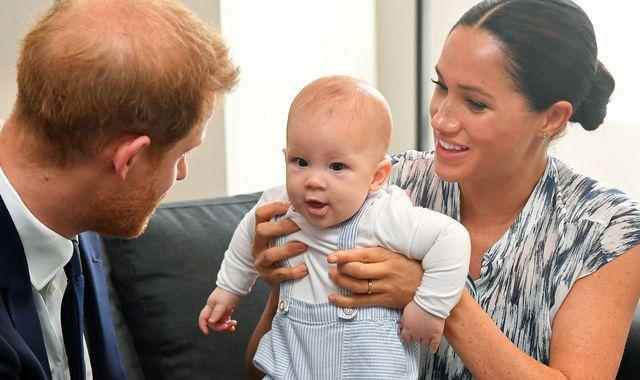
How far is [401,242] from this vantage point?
5.09 feet

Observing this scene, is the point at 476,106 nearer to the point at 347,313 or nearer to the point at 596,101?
the point at 596,101

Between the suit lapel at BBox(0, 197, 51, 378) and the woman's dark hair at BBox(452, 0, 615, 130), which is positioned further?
the woman's dark hair at BBox(452, 0, 615, 130)

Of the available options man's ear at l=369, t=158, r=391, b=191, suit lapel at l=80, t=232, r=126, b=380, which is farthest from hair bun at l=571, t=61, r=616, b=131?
suit lapel at l=80, t=232, r=126, b=380

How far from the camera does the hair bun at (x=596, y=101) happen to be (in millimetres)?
1819

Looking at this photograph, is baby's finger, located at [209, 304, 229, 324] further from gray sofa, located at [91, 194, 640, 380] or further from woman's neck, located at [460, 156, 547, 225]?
woman's neck, located at [460, 156, 547, 225]

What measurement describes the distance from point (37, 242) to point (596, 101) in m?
1.07

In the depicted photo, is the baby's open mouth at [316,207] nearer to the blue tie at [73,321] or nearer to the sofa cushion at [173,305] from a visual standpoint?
the blue tie at [73,321]

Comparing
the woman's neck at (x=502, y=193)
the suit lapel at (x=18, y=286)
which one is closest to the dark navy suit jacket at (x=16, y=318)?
the suit lapel at (x=18, y=286)

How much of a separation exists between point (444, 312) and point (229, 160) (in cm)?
147

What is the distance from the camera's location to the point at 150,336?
2.04m

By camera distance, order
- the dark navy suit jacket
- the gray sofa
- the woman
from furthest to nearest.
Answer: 1. the gray sofa
2. the woman
3. the dark navy suit jacket

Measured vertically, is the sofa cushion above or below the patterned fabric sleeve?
below

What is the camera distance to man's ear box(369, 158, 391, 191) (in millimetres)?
1582

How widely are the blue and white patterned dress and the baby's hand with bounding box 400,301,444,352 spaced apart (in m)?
0.26
